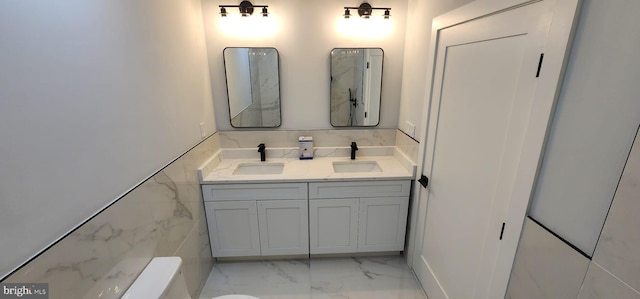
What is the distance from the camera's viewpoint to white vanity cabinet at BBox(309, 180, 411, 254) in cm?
211

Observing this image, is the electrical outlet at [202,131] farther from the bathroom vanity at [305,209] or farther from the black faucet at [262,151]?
the black faucet at [262,151]

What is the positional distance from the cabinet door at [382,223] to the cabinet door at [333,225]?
7 cm

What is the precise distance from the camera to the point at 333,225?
7.21 feet

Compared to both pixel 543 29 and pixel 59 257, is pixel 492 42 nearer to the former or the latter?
pixel 543 29

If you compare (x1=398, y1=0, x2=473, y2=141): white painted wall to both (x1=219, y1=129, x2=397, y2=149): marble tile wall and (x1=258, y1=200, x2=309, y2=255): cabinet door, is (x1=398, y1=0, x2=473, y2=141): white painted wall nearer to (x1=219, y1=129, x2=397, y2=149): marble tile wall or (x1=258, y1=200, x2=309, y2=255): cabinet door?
(x1=219, y1=129, x2=397, y2=149): marble tile wall

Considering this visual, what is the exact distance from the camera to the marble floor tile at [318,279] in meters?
2.02

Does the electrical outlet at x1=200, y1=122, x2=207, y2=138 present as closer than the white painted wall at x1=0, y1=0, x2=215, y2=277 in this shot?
No

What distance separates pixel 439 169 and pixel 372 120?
3.09 feet

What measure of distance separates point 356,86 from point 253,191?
4.31 feet

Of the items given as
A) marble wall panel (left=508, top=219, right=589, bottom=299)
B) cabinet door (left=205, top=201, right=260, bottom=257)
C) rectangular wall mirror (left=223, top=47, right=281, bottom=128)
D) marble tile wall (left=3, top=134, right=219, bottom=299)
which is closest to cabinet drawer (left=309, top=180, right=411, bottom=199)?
cabinet door (left=205, top=201, right=260, bottom=257)

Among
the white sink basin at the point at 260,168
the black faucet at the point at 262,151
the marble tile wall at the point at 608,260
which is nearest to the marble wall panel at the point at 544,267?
the marble tile wall at the point at 608,260

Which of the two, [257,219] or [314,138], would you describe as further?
[314,138]

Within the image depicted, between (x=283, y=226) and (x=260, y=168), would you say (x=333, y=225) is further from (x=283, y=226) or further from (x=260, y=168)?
(x=260, y=168)

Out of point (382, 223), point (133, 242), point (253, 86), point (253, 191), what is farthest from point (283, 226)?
point (253, 86)
